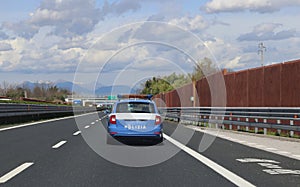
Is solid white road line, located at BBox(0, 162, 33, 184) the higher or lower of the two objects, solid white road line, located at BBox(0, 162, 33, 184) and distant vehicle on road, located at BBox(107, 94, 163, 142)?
the lower

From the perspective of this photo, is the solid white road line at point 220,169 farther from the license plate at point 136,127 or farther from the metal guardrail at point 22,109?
the metal guardrail at point 22,109

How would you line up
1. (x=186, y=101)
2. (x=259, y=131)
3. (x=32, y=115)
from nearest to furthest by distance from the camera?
(x=259, y=131) < (x=32, y=115) < (x=186, y=101)

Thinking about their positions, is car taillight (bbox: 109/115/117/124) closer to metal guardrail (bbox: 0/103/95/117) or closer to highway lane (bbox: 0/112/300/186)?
highway lane (bbox: 0/112/300/186)

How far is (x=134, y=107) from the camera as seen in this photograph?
13961 millimetres

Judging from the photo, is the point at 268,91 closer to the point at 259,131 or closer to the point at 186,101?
the point at 259,131

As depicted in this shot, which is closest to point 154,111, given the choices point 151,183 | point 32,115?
point 151,183

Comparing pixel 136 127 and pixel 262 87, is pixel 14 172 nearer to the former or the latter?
pixel 136 127

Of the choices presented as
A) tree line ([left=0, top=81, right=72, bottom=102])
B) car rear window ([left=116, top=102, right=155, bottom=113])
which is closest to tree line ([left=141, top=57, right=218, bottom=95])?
tree line ([left=0, top=81, right=72, bottom=102])

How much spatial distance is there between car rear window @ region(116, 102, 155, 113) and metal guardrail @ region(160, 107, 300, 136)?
5544mm

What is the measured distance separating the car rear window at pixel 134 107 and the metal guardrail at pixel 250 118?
218 inches

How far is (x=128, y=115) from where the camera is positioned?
13641 mm

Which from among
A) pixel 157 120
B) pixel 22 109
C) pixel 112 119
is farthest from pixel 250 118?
pixel 22 109

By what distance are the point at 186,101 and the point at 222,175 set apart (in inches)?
1258

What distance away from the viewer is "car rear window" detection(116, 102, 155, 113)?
13.9 m
